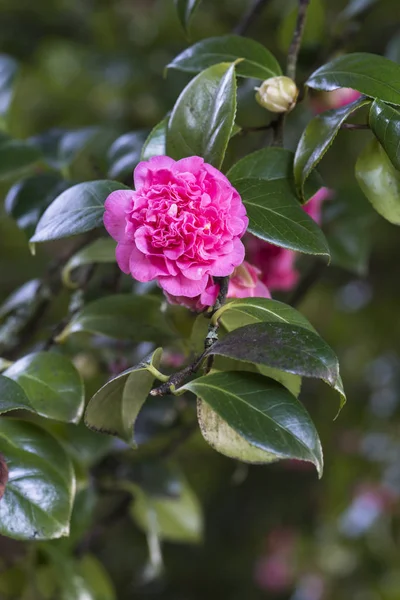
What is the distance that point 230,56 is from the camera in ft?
1.81

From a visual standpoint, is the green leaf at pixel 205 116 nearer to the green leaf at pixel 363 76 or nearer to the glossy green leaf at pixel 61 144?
the green leaf at pixel 363 76

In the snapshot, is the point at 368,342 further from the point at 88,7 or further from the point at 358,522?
the point at 88,7

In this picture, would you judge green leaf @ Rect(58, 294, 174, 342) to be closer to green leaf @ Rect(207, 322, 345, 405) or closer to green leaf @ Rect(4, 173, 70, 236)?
green leaf @ Rect(4, 173, 70, 236)

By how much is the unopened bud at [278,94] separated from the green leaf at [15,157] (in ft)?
0.87

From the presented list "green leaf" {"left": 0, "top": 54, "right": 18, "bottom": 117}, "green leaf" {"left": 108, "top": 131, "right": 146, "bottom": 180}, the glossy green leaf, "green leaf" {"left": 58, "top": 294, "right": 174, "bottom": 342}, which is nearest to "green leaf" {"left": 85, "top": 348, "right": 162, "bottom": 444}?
"green leaf" {"left": 58, "top": 294, "right": 174, "bottom": 342}

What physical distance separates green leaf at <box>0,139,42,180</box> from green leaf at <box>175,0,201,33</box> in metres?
0.20

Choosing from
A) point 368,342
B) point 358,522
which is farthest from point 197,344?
point 358,522

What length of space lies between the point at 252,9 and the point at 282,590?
50.2 inches

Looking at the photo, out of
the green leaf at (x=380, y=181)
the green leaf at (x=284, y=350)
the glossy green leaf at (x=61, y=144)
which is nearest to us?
the green leaf at (x=284, y=350)

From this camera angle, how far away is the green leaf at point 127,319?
0.62 metres

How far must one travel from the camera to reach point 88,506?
751 millimetres

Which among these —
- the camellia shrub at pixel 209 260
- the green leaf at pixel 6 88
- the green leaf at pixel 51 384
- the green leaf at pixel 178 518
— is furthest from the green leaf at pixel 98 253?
the green leaf at pixel 178 518

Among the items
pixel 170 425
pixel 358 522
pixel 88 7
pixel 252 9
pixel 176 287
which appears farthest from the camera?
pixel 358 522

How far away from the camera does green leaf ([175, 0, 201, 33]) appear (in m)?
0.58
